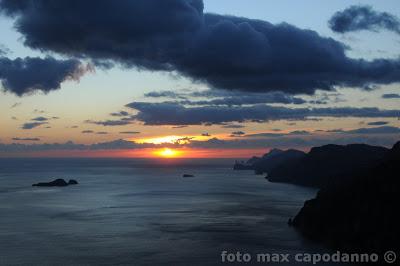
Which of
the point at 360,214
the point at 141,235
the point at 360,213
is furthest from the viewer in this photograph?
the point at 141,235

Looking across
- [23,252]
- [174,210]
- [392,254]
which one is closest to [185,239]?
[23,252]

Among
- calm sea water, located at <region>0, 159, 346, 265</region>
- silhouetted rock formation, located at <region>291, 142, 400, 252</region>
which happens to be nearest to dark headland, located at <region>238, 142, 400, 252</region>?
silhouetted rock formation, located at <region>291, 142, 400, 252</region>

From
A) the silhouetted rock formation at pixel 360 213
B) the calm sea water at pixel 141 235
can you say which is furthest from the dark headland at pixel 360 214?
the calm sea water at pixel 141 235

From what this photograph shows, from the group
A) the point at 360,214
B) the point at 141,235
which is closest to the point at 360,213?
the point at 360,214

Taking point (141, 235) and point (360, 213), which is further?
point (141, 235)

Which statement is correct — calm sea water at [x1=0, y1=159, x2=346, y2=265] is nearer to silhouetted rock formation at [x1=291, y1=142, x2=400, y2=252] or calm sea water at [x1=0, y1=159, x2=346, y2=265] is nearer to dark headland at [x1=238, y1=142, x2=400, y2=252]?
dark headland at [x1=238, y1=142, x2=400, y2=252]

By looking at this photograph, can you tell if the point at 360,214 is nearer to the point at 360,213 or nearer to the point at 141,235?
the point at 360,213

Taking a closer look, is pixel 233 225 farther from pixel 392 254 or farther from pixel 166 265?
pixel 392 254

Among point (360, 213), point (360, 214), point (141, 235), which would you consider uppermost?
point (360, 213)
